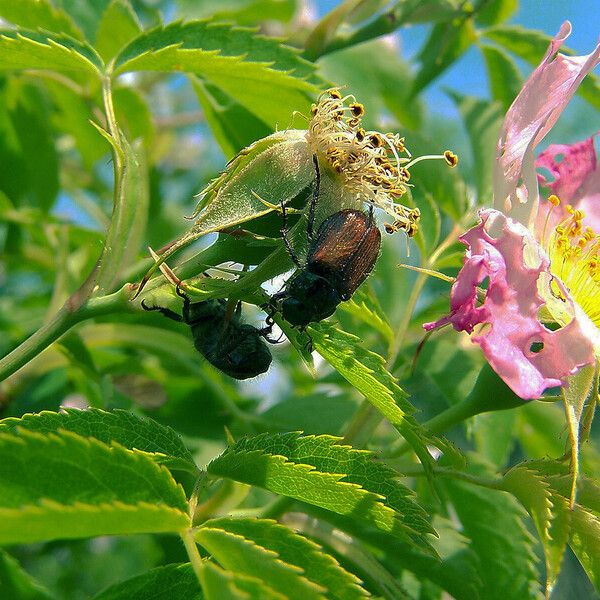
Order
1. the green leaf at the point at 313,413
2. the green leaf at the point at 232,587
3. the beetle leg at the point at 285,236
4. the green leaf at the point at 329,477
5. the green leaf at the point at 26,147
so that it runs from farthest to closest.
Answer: the green leaf at the point at 26,147
the green leaf at the point at 313,413
the beetle leg at the point at 285,236
the green leaf at the point at 329,477
the green leaf at the point at 232,587

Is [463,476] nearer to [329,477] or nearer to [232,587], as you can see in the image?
[329,477]

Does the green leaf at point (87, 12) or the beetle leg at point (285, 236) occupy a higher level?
the green leaf at point (87, 12)

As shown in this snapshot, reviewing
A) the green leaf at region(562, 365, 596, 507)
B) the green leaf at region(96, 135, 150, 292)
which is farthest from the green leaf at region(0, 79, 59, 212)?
the green leaf at region(562, 365, 596, 507)

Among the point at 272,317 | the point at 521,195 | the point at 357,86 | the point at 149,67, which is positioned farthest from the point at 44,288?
the point at 521,195

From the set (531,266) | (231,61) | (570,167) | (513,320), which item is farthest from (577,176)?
(231,61)

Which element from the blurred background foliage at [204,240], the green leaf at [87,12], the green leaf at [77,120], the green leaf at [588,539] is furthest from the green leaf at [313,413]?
the green leaf at [87,12]

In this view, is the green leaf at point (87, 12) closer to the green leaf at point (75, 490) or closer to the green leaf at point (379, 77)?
A: the green leaf at point (379, 77)
